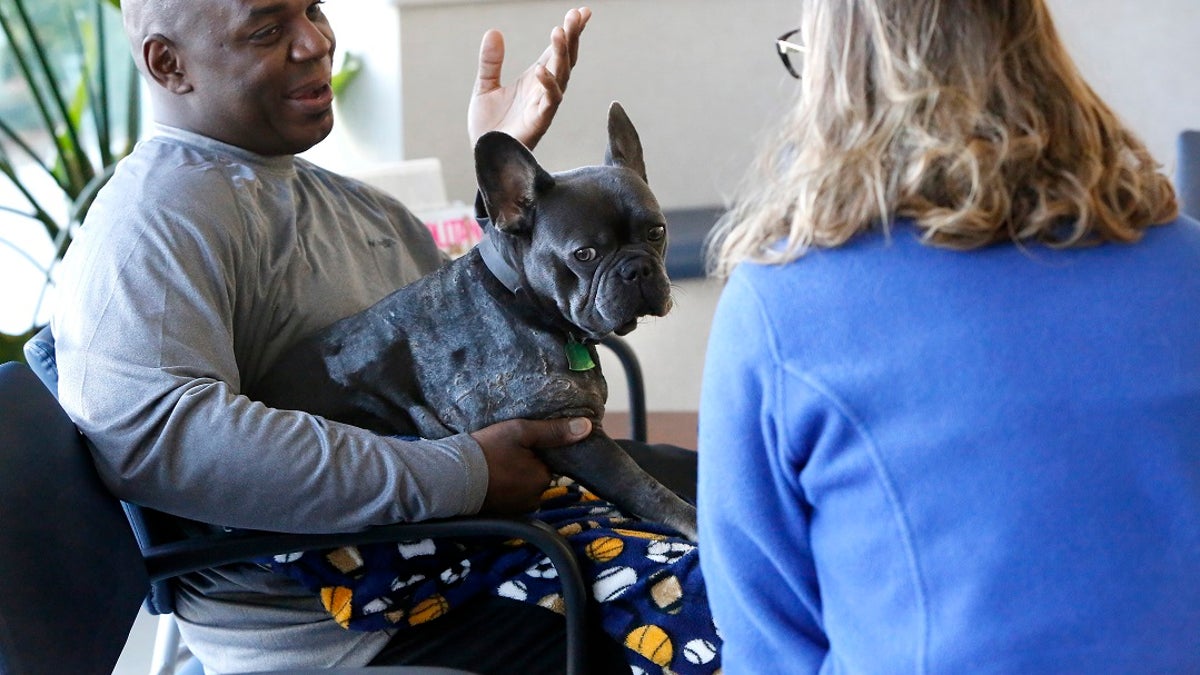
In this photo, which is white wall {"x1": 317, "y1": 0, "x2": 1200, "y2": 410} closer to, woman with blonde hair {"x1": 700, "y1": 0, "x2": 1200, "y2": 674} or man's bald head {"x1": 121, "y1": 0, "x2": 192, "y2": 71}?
man's bald head {"x1": 121, "y1": 0, "x2": 192, "y2": 71}

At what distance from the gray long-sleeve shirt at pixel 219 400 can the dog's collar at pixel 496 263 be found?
0.20 meters

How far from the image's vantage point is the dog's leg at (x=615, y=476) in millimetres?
1551

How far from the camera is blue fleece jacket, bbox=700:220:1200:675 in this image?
2.91 feet

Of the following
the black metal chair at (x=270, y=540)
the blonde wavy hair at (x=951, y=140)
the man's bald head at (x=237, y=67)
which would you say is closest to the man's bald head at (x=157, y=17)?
the man's bald head at (x=237, y=67)

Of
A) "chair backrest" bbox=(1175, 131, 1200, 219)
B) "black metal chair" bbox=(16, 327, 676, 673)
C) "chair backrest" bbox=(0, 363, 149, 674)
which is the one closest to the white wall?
"chair backrest" bbox=(1175, 131, 1200, 219)

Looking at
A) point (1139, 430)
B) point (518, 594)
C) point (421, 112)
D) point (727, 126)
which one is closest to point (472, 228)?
point (421, 112)

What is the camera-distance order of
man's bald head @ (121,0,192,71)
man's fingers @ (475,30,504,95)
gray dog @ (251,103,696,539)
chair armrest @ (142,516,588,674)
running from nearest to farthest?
chair armrest @ (142,516,588,674) < gray dog @ (251,103,696,539) < man's bald head @ (121,0,192,71) < man's fingers @ (475,30,504,95)

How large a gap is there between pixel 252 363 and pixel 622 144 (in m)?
0.56

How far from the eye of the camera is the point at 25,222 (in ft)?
11.2

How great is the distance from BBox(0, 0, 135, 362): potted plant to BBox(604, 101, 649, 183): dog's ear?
5.38ft

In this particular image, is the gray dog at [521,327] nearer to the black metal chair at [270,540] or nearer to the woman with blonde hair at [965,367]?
the black metal chair at [270,540]

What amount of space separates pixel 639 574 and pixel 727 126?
255 cm

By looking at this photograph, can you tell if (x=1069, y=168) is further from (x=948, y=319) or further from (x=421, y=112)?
(x=421, y=112)

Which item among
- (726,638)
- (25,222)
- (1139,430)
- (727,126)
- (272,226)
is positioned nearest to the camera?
(1139,430)
